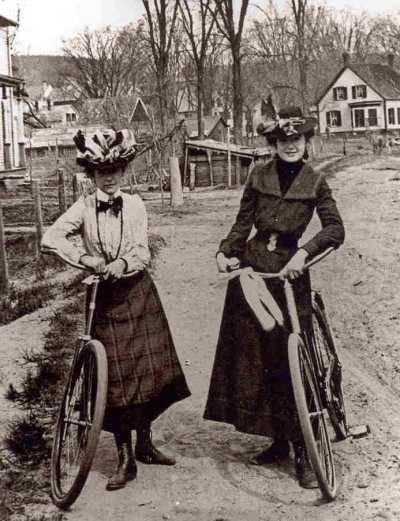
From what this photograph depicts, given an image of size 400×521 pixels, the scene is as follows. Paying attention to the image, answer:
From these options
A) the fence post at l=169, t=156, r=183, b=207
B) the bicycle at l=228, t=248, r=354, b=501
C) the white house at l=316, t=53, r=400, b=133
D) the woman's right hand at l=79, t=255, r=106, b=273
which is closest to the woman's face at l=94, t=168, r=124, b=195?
the woman's right hand at l=79, t=255, r=106, b=273

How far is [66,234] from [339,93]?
64.4 metres

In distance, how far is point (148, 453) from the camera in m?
4.51

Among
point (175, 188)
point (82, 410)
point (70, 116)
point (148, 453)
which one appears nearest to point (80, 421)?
point (82, 410)

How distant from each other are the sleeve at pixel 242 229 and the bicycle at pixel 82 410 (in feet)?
1.91

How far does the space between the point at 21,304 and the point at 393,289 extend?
4462mm

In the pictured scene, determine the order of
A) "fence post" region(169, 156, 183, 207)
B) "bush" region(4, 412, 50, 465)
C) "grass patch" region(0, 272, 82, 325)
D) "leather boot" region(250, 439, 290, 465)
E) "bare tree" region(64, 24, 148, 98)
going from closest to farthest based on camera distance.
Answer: "leather boot" region(250, 439, 290, 465)
"bush" region(4, 412, 50, 465)
"grass patch" region(0, 272, 82, 325)
"fence post" region(169, 156, 183, 207)
"bare tree" region(64, 24, 148, 98)

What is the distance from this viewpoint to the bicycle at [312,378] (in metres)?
3.83

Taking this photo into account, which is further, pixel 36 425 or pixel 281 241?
pixel 36 425

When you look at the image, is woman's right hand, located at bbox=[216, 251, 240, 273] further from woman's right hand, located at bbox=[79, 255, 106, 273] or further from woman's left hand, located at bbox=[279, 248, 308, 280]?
woman's right hand, located at bbox=[79, 255, 106, 273]

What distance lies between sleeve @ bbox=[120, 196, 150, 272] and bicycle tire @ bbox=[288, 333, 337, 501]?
2.86 feet

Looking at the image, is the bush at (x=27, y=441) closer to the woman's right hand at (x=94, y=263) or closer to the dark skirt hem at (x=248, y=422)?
the dark skirt hem at (x=248, y=422)

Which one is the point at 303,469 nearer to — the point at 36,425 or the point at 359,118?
the point at 36,425

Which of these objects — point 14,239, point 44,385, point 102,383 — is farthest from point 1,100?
point 102,383

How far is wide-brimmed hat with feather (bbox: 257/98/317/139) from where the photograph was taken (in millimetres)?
4168
